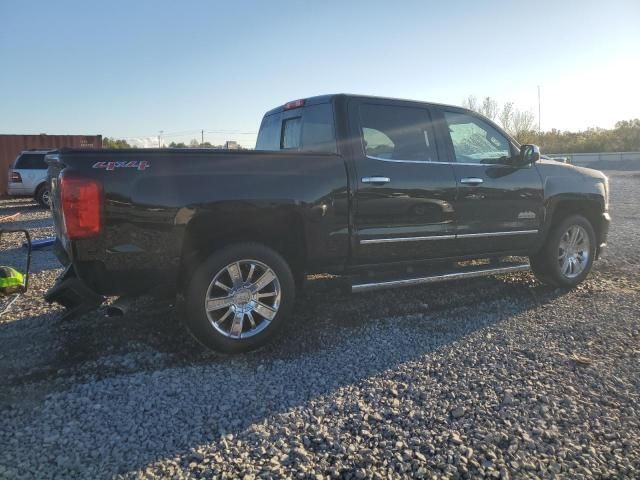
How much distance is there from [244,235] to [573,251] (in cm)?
405

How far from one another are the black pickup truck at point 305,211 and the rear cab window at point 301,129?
0.06 feet

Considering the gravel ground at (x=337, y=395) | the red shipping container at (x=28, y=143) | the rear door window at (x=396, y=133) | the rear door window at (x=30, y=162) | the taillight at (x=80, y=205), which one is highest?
the red shipping container at (x=28, y=143)

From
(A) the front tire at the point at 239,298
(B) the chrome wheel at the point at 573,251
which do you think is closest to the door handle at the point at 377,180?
(A) the front tire at the point at 239,298

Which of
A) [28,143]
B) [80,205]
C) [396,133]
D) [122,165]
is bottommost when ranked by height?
[80,205]

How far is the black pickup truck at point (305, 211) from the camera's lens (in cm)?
341

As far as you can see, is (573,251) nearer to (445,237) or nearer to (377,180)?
(445,237)

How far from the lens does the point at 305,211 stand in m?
3.96

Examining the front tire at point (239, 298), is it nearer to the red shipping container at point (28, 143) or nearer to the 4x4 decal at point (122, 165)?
the 4x4 decal at point (122, 165)

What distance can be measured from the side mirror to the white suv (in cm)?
1486

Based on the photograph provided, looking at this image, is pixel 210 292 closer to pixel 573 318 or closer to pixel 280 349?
pixel 280 349

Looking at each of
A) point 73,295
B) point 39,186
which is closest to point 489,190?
point 73,295

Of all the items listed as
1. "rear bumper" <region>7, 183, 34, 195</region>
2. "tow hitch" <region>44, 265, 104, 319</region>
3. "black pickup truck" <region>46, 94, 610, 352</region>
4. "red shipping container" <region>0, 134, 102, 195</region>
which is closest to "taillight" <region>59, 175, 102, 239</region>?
"black pickup truck" <region>46, 94, 610, 352</region>

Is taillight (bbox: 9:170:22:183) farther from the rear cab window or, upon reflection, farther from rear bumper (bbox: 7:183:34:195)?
the rear cab window

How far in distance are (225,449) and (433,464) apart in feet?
3.52
